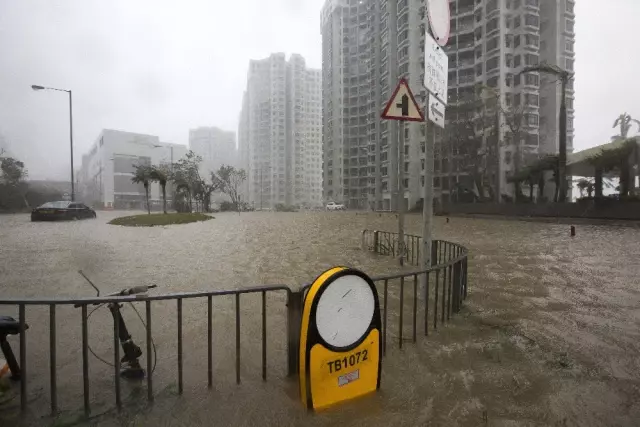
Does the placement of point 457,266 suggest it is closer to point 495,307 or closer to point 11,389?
point 495,307

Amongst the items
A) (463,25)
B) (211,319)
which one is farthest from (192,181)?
(211,319)

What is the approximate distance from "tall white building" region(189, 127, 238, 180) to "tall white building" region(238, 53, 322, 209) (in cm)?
2683

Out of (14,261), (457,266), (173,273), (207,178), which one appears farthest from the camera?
(207,178)

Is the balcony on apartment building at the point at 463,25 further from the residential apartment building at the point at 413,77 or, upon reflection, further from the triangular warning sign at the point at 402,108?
the triangular warning sign at the point at 402,108

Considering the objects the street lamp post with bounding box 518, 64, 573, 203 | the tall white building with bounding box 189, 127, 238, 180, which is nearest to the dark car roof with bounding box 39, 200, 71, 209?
the street lamp post with bounding box 518, 64, 573, 203

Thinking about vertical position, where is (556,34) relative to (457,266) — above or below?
above

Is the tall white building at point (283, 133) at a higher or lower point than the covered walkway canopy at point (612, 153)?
higher

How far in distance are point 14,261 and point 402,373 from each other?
9797 millimetres

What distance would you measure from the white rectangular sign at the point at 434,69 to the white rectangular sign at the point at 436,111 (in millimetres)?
51

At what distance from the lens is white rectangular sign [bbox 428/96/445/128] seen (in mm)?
3348

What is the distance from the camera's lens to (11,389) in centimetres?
273

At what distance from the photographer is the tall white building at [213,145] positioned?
146125 mm

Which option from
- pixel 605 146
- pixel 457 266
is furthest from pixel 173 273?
pixel 605 146

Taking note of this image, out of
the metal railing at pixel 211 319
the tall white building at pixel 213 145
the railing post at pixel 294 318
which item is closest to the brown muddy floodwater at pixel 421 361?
the metal railing at pixel 211 319
